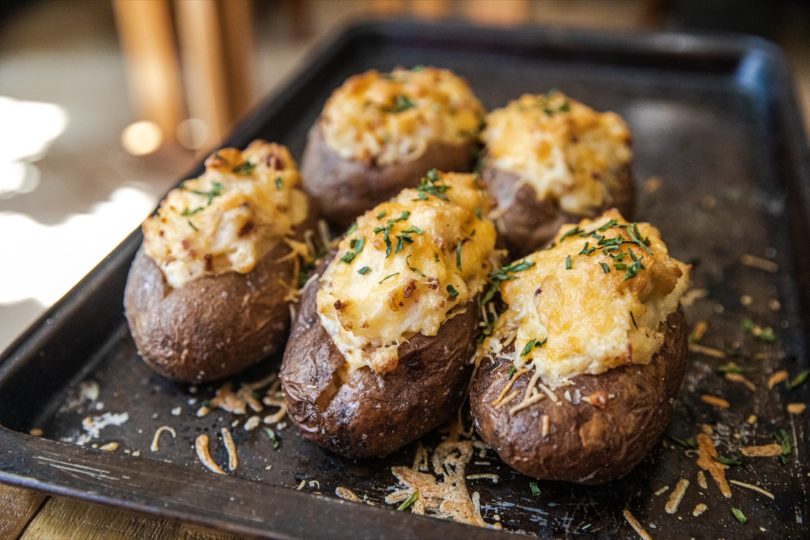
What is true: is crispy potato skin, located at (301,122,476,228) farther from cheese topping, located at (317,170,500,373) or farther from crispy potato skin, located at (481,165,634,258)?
cheese topping, located at (317,170,500,373)

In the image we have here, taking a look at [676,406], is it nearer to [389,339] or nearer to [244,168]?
[389,339]

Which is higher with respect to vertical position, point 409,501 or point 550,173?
point 550,173

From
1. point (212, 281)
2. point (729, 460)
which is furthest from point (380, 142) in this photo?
point (729, 460)

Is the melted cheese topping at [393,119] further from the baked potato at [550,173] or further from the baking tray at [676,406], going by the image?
the baking tray at [676,406]

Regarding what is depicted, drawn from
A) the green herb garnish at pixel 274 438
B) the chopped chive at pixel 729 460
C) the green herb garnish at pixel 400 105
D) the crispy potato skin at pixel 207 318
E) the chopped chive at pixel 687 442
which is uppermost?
the green herb garnish at pixel 400 105

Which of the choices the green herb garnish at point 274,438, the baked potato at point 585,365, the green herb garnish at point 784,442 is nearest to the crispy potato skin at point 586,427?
the baked potato at point 585,365

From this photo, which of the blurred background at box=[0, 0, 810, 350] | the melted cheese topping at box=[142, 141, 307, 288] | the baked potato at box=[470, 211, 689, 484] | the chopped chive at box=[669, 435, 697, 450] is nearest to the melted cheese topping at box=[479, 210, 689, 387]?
the baked potato at box=[470, 211, 689, 484]

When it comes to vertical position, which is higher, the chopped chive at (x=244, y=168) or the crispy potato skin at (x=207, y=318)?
the chopped chive at (x=244, y=168)
